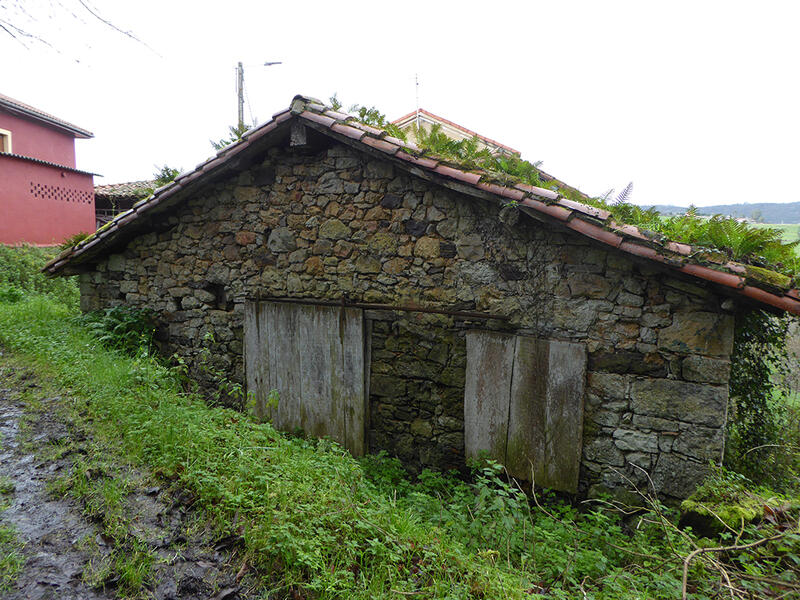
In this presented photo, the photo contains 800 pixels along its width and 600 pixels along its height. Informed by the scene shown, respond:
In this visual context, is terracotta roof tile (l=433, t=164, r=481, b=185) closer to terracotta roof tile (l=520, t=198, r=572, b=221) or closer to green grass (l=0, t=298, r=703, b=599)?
terracotta roof tile (l=520, t=198, r=572, b=221)

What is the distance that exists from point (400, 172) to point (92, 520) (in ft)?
12.0

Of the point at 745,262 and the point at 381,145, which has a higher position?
the point at 381,145

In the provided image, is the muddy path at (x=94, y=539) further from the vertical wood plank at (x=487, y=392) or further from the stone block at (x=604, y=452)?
the stone block at (x=604, y=452)

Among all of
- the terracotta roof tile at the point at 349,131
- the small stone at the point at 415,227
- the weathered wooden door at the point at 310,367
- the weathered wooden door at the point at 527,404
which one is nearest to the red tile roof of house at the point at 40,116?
the weathered wooden door at the point at 310,367

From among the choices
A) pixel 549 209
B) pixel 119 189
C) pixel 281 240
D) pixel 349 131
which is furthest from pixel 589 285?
pixel 119 189

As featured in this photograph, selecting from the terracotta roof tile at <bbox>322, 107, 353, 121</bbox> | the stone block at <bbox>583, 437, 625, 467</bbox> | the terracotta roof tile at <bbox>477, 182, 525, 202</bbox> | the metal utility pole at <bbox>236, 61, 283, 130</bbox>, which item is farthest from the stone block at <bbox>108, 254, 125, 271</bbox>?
the metal utility pole at <bbox>236, 61, 283, 130</bbox>

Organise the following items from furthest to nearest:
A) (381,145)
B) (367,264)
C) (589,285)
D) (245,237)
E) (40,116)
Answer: (40,116) → (245,237) → (367,264) → (381,145) → (589,285)

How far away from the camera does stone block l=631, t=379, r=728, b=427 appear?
11.2ft

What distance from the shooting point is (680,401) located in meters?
3.52

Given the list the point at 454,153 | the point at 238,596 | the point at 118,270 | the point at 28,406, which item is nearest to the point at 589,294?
the point at 454,153

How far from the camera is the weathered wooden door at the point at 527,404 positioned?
12.8 feet

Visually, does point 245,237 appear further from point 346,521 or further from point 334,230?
point 346,521

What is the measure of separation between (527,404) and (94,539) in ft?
11.0

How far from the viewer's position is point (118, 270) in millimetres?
6016
